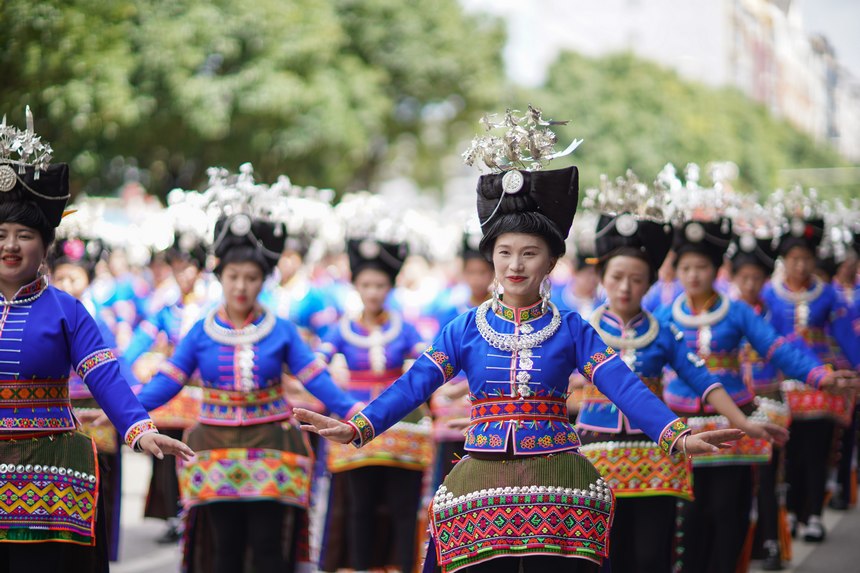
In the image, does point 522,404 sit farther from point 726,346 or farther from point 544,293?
point 726,346

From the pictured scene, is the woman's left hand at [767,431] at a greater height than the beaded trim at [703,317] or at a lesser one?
lesser

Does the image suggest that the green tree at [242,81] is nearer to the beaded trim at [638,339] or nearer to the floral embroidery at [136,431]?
the floral embroidery at [136,431]

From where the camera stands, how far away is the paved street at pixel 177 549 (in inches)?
365

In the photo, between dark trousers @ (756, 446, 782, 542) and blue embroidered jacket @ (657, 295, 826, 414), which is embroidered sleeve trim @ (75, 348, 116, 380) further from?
dark trousers @ (756, 446, 782, 542)

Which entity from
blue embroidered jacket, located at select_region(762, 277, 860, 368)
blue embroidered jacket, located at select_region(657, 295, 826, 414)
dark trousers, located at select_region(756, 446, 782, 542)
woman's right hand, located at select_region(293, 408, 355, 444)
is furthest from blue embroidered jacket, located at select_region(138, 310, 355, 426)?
blue embroidered jacket, located at select_region(762, 277, 860, 368)

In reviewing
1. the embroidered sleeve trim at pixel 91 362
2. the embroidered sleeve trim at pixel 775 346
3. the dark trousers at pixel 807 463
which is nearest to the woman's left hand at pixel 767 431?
the embroidered sleeve trim at pixel 775 346

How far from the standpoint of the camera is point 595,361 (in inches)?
Result: 201

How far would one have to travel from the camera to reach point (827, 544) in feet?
34.0

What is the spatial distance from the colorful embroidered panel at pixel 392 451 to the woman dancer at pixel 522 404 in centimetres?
307

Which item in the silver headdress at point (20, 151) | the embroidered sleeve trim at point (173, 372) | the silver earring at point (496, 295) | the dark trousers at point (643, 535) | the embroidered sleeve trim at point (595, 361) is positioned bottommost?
the dark trousers at point (643, 535)

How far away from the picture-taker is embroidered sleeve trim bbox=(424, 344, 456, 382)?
5.22 metres

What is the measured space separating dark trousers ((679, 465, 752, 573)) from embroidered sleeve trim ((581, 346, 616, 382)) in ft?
8.83

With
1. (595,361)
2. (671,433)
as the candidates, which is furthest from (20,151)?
(671,433)

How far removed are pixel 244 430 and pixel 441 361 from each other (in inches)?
82.3
